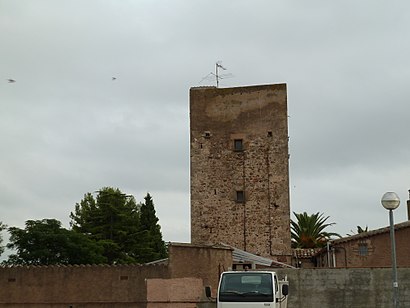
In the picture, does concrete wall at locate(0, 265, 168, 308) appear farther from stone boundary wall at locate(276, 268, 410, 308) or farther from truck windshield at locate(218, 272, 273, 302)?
truck windshield at locate(218, 272, 273, 302)

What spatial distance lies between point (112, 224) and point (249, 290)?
43.5m

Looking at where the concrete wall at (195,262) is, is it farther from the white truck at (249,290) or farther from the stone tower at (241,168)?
the stone tower at (241,168)

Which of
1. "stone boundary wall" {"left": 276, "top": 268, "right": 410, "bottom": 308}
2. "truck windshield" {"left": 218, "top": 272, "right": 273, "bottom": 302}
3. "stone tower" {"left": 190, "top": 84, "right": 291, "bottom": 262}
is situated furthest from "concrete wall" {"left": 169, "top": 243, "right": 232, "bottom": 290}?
"stone tower" {"left": 190, "top": 84, "right": 291, "bottom": 262}

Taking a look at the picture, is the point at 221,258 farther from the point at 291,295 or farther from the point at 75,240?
the point at 75,240

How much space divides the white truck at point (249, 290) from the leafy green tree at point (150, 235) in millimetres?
41207

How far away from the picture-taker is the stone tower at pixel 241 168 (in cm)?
3962

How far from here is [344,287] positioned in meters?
23.3

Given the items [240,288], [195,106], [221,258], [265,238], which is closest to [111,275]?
[221,258]

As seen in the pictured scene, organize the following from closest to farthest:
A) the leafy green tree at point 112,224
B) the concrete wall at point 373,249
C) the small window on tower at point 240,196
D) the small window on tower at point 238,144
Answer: the concrete wall at point 373,249, the small window on tower at point 240,196, the small window on tower at point 238,144, the leafy green tree at point 112,224

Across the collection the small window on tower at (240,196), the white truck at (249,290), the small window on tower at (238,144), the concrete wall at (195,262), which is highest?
the small window on tower at (238,144)

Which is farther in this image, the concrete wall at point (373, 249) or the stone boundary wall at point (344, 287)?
the concrete wall at point (373, 249)

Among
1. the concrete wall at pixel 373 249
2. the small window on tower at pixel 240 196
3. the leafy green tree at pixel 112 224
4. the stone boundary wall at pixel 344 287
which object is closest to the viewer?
the stone boundary wall at pixel 344 287

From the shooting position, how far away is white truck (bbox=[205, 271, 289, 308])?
1744 cm

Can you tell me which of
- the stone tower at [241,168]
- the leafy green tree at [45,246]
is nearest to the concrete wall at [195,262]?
the stone tower at [241,168]
